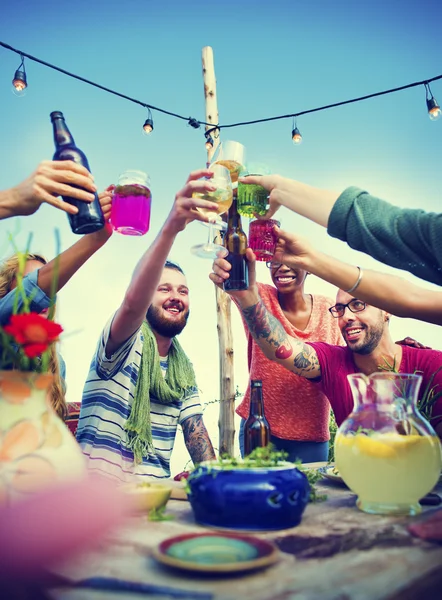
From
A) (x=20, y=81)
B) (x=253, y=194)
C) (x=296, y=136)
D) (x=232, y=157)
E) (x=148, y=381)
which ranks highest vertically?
(x=20, y=81)

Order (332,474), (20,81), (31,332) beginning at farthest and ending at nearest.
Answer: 1. (20,81)
2. (332,474)
3. (31,332)

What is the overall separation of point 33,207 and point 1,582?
3.37 ft

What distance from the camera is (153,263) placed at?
6.19 ft

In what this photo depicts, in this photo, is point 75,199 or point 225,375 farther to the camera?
point 225,375

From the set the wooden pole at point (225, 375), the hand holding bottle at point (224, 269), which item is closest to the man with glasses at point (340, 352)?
the hand holding bottle at point (224, 269)

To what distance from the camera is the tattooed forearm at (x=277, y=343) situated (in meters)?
2.42

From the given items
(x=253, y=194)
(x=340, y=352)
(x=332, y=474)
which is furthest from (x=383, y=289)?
(x=340, y=352)

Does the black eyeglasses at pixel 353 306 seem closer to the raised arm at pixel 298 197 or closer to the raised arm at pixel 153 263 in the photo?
the raised arm at pixel 298 197

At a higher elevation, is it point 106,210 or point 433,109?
point 433,109

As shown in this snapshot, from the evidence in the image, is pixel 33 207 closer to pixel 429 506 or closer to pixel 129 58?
pixel 429 506

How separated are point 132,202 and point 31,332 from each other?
892mm

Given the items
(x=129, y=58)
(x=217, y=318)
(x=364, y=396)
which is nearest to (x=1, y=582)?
(x=364, y=396)

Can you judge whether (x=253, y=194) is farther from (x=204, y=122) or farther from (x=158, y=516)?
(x=204, y=122)

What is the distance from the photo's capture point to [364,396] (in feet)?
3.80
